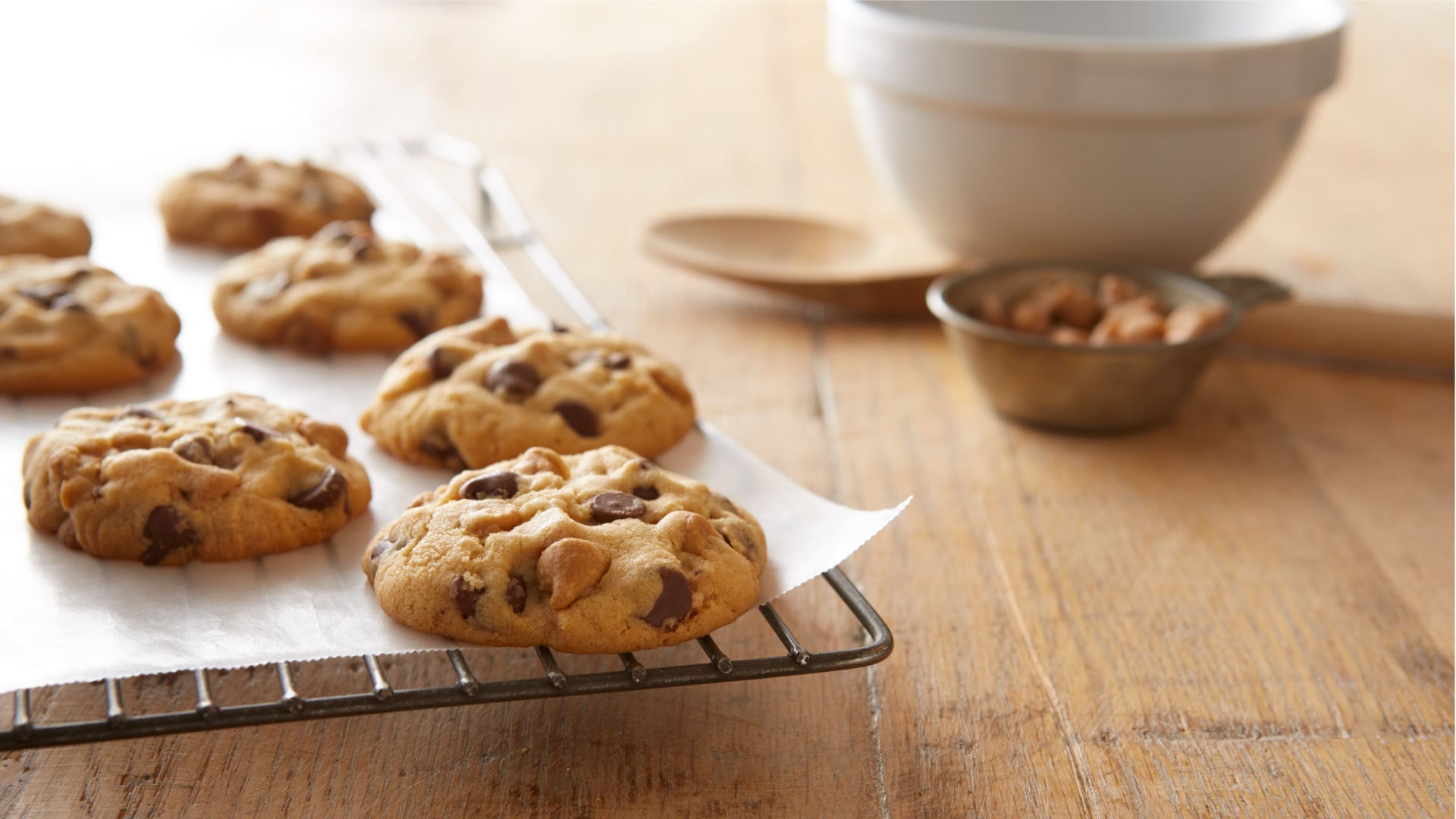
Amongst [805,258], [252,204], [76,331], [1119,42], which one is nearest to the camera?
[76,331]

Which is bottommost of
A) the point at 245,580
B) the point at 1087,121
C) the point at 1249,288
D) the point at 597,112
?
the point at 597,112

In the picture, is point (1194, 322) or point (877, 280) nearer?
point (1194, 322)

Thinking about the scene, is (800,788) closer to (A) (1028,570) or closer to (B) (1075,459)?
(A) (1028,570)

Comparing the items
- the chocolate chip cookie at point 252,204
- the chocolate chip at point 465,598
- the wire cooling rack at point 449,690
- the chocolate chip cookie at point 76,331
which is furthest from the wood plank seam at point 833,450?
the chocolate chip cookie at point 76,331

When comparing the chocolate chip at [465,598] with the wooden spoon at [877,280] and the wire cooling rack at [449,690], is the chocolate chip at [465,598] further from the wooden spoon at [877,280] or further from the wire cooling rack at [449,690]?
the wooden spoon at [877,280]

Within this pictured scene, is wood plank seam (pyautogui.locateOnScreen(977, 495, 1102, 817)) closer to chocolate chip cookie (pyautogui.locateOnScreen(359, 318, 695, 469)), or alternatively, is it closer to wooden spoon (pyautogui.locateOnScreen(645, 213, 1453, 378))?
chocolate chip cookie (pyautogui.locateOnScreen(359, 318, 695, 469))

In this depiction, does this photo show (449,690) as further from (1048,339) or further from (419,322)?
(1048,339)

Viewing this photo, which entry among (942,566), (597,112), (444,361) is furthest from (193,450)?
(597,112)

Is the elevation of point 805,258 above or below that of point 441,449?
below
